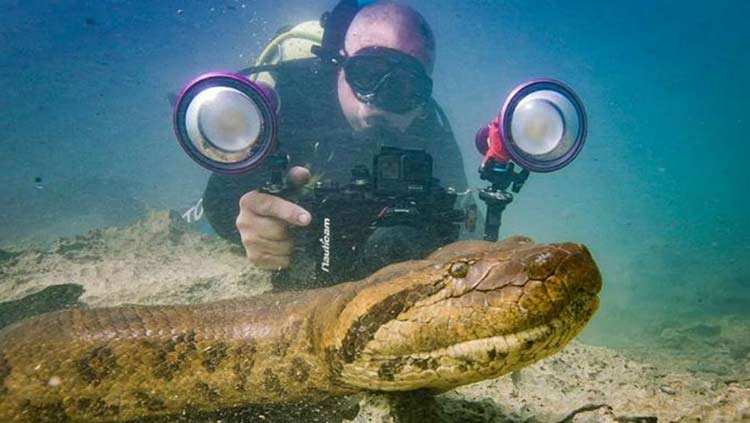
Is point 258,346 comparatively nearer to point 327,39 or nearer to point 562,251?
point 562,251

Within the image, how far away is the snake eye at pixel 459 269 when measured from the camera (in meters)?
1.79

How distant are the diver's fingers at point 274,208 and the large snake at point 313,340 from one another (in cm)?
93

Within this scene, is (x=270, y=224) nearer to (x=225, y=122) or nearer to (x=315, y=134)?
(x=225, y=122)

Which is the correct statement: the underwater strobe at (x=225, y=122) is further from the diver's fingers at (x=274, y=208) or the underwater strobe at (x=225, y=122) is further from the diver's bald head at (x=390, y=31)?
the diver's bald head at (x=390, y=31)

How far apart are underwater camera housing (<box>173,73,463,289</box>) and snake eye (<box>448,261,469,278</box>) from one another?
152 cm

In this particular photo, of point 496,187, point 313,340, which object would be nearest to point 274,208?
point 313,340

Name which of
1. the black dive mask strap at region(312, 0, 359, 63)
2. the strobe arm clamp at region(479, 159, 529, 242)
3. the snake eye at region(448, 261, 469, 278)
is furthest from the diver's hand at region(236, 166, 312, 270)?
the black dive mask strap at region(312, 0, 359, 63)

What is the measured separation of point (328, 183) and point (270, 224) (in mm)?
830

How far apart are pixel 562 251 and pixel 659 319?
1717 cm

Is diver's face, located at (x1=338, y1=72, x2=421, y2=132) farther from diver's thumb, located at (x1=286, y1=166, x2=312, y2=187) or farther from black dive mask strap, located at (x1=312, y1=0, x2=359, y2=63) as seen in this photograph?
diver's thumb, located at (x1=286, y1=166, x2=312, y2=187)

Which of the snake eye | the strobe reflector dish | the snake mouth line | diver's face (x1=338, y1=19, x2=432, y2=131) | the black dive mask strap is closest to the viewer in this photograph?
the snake mouth line

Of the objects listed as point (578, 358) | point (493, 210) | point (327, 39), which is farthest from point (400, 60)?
point (578, 358)

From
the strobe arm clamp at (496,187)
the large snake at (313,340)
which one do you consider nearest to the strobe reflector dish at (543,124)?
the strobe arm clamp at (496,187)

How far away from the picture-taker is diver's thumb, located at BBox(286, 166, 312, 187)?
374 cm
